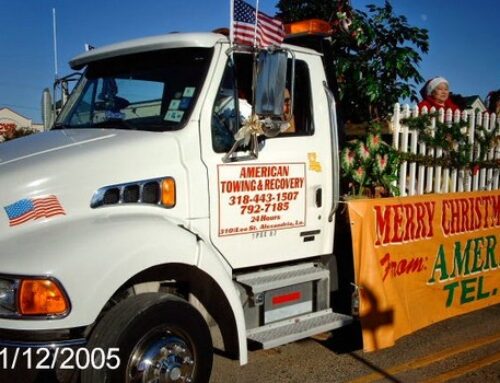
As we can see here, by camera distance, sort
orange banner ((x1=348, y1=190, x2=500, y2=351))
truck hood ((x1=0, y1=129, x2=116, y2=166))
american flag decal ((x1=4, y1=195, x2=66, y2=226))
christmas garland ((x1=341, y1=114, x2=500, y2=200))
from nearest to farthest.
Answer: american flag decal ((x1=4, y1=195, x2=66, y2=226)), truck hood ((x1=0, y1=129, x2=116, y2=166)), orange banner ((x1=348, y1=190, x2=500, y2=351)), christmas garland ((x1=341, y1=114, x2=500, y2=200))

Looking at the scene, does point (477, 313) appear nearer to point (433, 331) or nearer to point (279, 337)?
point (433, 331)

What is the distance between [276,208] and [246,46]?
1144 millimetres

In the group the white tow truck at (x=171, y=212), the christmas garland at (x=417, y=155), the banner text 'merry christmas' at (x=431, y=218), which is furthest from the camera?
the christmas garland at (x=417, y=155)

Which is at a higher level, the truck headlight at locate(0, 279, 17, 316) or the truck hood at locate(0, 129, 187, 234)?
the truck hood at locate(0, 129, 187, 234)

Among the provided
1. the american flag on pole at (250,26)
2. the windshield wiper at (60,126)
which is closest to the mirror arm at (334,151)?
the american flag on pole at (250,26)

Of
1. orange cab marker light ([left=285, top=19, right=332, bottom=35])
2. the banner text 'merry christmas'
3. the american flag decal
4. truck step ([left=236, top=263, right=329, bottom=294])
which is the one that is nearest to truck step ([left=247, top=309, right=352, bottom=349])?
truck step ([left=236, top=263, right=329, bottom=294])

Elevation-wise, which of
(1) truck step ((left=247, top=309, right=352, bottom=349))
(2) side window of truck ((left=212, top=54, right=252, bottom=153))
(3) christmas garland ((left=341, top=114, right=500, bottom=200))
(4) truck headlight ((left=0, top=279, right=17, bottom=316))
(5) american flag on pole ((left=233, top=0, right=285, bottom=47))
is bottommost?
(1) truck step ((left=247, top=309, right=352, bottom=349))

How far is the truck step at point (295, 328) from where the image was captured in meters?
3.62

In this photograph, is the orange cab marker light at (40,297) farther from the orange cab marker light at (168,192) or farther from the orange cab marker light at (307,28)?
the orange cab marker light at (307,28)

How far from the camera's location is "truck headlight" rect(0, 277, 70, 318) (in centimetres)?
257

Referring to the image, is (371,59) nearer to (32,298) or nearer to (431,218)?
(431,218)

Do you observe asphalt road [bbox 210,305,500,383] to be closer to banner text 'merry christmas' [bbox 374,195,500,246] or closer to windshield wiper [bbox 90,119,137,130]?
banner text 'merry christmas' [bbox 374,195,500,246]

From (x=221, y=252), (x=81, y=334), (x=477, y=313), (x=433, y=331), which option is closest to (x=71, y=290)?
(x=81, y=334)
